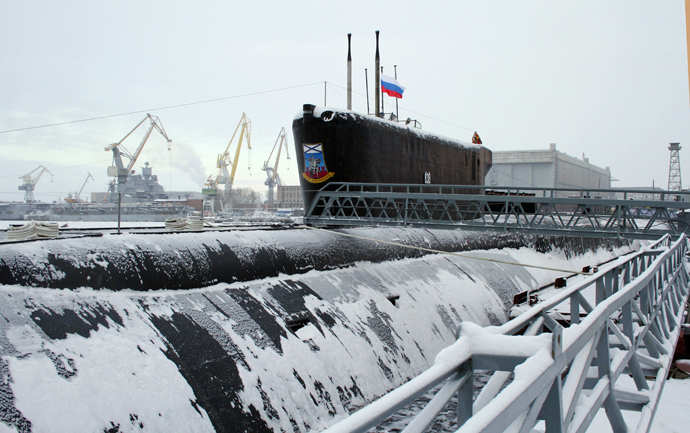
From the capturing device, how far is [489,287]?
12078 mm

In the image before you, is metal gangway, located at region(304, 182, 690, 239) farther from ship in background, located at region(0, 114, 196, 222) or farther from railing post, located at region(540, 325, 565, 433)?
ship in background, located at region(0, 114, 196, 222)

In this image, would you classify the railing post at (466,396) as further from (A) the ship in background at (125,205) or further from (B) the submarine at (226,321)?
(A) the ship in background at (125,205)

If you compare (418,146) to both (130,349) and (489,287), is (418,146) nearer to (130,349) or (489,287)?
(489,287)

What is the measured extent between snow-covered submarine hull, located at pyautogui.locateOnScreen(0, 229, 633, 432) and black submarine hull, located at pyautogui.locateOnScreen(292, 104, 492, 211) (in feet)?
6.08

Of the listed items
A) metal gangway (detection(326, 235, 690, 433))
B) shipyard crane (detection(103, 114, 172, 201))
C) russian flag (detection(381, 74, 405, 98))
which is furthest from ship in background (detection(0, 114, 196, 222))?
metal gangway (detection(326, 235, 690, 433))

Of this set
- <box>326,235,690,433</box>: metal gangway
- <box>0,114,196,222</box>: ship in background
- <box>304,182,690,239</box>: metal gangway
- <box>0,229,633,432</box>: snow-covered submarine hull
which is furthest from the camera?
<box>0,114,196,222</box>: ship in background

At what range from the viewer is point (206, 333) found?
549 centimetres

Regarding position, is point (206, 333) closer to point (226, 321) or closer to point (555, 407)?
point (226, 321)

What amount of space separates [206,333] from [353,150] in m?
6.14

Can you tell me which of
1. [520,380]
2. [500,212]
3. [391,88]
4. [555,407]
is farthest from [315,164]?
[520,380]

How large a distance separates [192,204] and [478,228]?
178 ft

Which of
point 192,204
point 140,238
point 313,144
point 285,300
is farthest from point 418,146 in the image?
point 192,204

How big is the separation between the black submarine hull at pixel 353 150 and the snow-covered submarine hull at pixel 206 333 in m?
1.85

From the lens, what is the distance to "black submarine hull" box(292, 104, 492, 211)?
1065 cm
